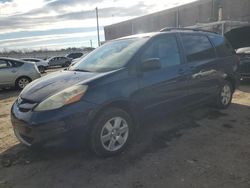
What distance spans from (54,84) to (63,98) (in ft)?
1.90

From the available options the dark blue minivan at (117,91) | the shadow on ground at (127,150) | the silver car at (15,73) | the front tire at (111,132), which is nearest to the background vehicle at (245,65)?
the dark blue minivan at (117,91)

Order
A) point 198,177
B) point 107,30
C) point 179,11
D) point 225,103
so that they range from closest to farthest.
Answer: point 198,177
point 225,103
point 179,11
point 107,30

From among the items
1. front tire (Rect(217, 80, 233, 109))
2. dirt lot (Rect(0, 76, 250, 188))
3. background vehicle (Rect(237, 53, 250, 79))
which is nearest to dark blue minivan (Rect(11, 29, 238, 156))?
dirt lot (Rect(0, 76, 250, 188))

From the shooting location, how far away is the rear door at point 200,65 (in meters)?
5.34

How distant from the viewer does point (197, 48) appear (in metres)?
5.63

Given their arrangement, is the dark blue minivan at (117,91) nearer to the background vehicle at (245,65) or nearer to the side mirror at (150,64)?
the side mirror at (150,64)

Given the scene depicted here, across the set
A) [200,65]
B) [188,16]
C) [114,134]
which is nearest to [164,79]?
[200,65]

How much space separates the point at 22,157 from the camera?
4355mm

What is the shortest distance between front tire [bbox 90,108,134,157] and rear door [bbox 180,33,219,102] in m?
1.61

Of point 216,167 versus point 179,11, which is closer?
point 216,167

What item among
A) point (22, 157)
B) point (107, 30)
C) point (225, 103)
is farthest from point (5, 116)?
point (107, 30)

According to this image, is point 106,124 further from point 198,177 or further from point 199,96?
Result: point 199,96

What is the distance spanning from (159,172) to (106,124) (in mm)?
959

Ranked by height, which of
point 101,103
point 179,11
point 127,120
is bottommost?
point 127,120
